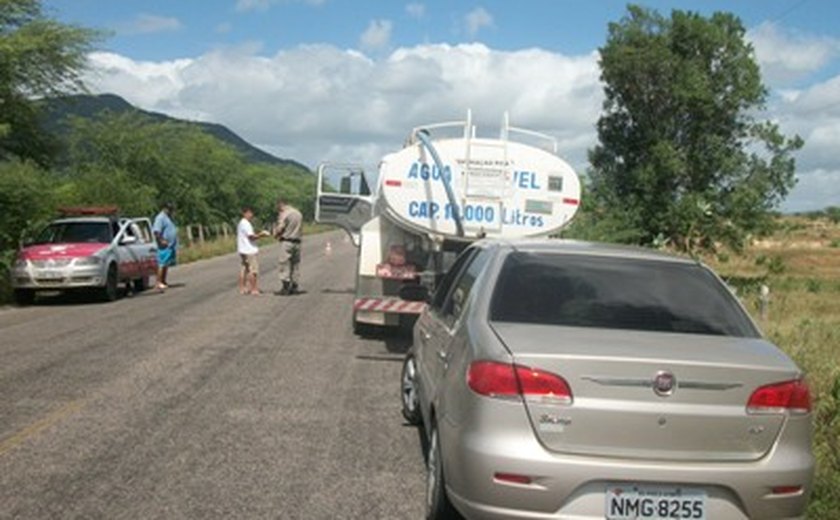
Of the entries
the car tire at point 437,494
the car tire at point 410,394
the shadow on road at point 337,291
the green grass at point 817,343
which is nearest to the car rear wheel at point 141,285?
the shadow on road at point 337,291

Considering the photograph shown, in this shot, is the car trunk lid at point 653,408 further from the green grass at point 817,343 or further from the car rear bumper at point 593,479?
the green grass at point 817,343

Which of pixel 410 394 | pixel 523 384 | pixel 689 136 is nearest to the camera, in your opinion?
pixel 523 384

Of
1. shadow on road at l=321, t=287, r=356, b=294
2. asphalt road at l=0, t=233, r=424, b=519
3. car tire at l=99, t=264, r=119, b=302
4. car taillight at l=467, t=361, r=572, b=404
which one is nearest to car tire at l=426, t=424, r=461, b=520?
asphalt road at l=0, t=233, r=424, b=519

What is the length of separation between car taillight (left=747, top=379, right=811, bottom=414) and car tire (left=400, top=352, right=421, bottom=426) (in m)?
3.24

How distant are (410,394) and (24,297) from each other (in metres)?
12.5

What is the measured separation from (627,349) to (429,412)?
67.9 inches

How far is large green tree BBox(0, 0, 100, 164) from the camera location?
21094mm

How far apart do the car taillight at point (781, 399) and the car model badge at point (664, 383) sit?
0.39 meters

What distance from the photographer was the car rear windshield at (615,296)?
16.0 ft

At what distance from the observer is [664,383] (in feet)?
13.9

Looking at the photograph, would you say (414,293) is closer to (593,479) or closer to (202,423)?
(202,423)

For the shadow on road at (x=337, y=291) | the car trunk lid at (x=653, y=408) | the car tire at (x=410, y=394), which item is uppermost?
the car trunk lid at (x=653, y=408)

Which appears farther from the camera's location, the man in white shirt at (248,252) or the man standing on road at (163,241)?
A: the man standing on road at (163,241)

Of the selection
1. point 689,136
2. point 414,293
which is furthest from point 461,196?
point 689,136
